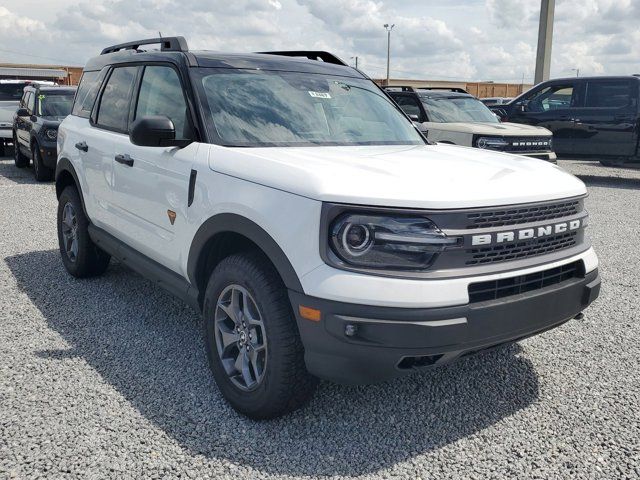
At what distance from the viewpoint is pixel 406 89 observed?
11.2 m

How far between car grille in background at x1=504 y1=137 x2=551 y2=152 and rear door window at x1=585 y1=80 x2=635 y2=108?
2234 millimetres

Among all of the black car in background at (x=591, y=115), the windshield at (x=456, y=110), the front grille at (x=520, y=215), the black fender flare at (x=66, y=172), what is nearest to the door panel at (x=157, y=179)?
the black fender flare at (x=66, y=172)

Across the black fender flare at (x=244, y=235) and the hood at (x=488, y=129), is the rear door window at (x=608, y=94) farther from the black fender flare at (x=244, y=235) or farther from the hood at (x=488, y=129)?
the black fender flare at (x=244, y=235)

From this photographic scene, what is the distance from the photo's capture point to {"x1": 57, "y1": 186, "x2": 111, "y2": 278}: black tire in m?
5.24

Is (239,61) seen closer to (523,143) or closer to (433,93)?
(523,143)

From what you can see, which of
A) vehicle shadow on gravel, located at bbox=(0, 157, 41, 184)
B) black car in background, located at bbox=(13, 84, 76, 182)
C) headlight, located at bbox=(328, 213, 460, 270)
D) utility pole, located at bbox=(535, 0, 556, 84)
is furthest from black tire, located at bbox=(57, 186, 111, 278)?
utility pole, located at bbox=(535, 0, 556, 84)

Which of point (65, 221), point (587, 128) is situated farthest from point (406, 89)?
point (65, 221)

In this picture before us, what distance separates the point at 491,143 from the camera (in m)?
10.1

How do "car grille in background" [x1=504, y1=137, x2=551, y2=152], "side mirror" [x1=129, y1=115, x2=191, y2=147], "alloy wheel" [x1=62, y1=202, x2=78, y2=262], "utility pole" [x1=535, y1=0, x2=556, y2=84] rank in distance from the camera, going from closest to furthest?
"side mirror" [x1=129, y1=115, x2=191, y2=147] → "alloy wheel" [x1=62, y1=202, x2=78, y2=262] → "car grille in background" [x1=504, y1=137, x2=551, y2=152] → "utility pole" [x1=535, y1=0, x2=556, y2=84]

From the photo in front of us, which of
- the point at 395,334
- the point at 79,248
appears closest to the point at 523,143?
the point at 79,248

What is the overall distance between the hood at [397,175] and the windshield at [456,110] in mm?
7513

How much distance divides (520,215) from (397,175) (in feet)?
1.94

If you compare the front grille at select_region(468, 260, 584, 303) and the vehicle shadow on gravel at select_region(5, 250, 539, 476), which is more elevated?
the front grille at select_region(468, 260, 584, 303)

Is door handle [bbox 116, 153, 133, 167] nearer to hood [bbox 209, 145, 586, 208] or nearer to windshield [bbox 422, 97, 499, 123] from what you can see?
hood [bbox 209, 145, 586, 208]
